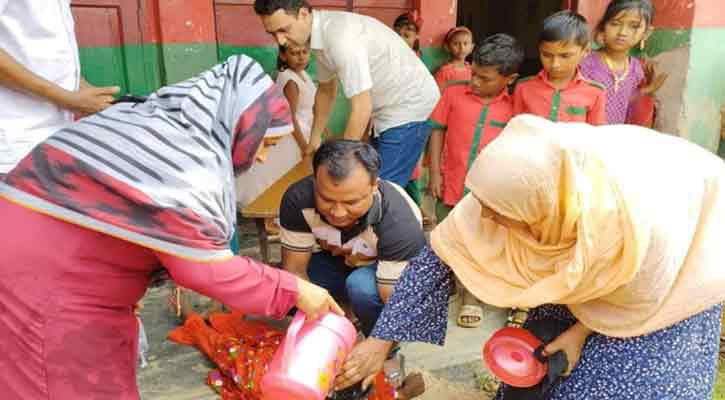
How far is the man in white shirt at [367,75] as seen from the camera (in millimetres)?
2836

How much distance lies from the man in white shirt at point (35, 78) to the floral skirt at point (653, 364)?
159cm

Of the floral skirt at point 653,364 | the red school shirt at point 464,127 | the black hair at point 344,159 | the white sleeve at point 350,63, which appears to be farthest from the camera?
the red school shirt at point 464,127

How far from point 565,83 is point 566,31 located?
0.26m

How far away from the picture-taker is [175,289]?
9.65 feet

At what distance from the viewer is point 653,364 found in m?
1.45

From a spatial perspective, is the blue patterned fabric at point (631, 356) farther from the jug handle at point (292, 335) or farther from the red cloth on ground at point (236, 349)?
the red cloth on ground at point (236, 349)

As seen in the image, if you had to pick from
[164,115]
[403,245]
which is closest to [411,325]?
[403,245]

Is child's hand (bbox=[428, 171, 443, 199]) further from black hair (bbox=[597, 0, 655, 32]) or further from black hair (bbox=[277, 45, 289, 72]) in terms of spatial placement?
black hair (bbox=[597, 0, 655, 32])

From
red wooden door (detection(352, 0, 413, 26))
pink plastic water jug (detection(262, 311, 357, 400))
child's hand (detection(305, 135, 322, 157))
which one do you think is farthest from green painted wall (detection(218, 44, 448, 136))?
pink plastic water jug (detection(262, 311, 357, 400))

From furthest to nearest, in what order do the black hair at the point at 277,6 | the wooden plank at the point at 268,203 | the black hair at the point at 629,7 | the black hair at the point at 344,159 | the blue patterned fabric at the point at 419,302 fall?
1. the black hair at the point at 629,7
2. the wooden plank at the point at 268,203
3. the black hair at the point at 277,6
4. the black hair at the point at 344,159
5. the blue patterned fabric at the point at 419,302

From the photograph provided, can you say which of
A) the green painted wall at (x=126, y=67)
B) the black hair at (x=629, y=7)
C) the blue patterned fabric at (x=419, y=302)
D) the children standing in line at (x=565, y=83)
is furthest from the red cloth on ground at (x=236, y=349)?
the black hair at (x=629, y=7)

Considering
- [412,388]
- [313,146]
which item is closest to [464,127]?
[313,146]

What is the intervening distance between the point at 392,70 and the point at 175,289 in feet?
5.15

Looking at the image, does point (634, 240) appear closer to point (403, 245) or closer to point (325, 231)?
point (403, 245)
